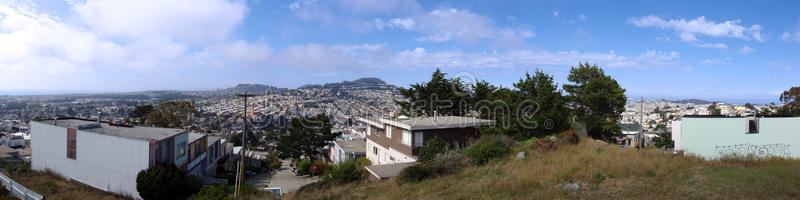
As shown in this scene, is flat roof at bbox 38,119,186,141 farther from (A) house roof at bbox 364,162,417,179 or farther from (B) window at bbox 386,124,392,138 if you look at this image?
(B) window at bbox 386,124,392,138

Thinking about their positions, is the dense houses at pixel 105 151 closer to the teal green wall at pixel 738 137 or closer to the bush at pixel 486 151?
the bush at pixel 486 151

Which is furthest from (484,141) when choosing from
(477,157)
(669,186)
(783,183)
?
(783,183)

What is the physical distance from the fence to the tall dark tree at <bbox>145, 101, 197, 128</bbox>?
20720 millimetres

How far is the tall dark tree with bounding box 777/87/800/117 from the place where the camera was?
80.1ft

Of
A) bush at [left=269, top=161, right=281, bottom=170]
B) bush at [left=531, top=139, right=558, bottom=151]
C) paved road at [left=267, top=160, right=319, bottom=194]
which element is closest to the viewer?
bush at [left=531, top=139, right=558, bottom=151]

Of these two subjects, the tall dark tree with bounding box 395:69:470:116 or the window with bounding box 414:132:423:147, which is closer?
the window with bounding box 414:132:423:147

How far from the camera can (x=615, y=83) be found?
85.9 ft

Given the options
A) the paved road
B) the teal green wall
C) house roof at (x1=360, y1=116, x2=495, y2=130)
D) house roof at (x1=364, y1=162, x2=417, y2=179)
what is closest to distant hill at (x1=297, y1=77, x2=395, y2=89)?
the paved road

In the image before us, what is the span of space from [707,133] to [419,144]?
12761 millimetres

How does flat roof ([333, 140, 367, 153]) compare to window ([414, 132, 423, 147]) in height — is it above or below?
below

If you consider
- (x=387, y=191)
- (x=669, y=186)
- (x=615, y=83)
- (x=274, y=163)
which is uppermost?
(x=615, y=83)

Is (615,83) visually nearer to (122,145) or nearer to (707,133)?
(707,133)

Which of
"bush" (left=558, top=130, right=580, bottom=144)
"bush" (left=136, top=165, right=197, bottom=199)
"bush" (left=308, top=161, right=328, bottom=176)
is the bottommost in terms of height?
"bush" (left=308, top=161, right=328, bottom=176)

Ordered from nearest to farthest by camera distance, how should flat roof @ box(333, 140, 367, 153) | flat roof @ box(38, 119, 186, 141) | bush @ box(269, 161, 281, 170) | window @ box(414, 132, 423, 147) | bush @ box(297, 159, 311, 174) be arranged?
1. flat roof @ box(38, 119, 186, 141)
2. window @ box(414, 132, 423, 147)
3. bush @ box(297, 159, 311, 174)
4. flat roof @ box(333, 140, 367, 153)
5. bush @ box(269, 161, 281, 170)
